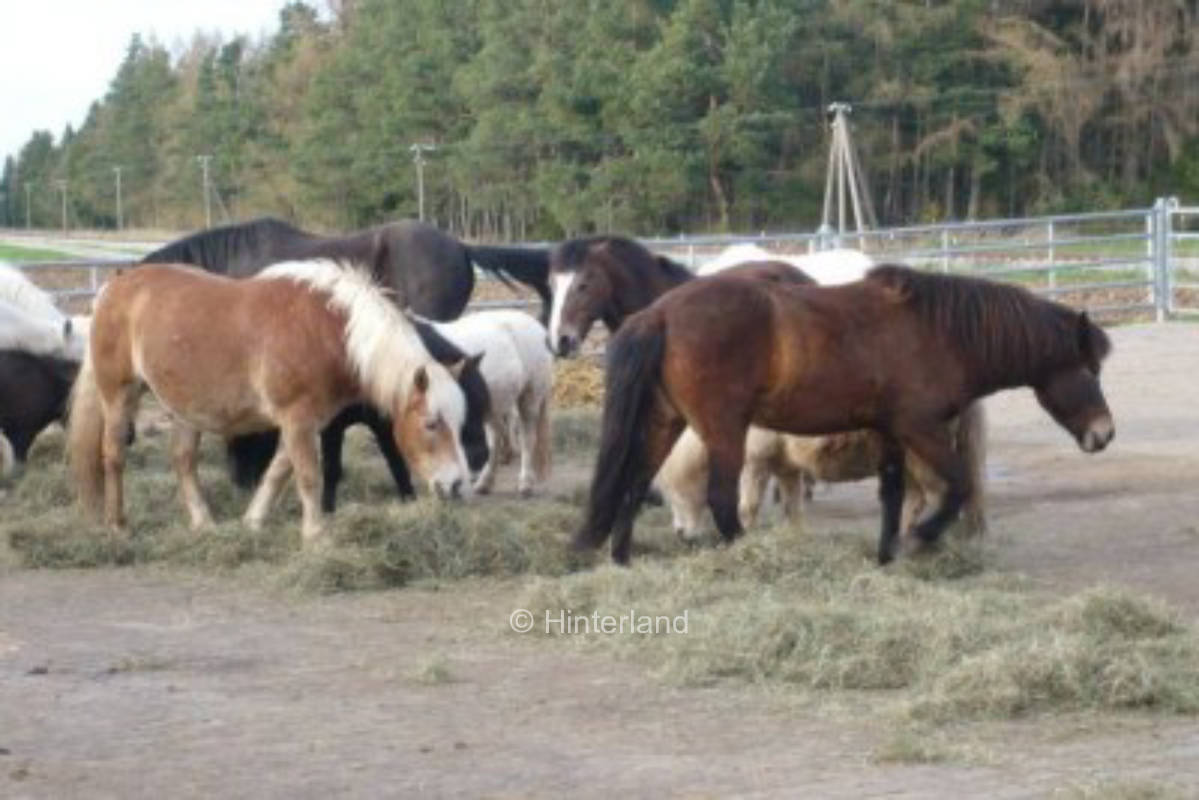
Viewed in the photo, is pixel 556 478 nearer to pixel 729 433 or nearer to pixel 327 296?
pixel 327 296

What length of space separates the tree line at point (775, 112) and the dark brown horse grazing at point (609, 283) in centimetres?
3859

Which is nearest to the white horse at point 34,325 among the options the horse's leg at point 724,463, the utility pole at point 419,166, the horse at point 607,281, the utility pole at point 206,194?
the horse at point 607,281

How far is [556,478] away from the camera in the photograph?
14.1m

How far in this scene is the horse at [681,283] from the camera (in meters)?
10.5

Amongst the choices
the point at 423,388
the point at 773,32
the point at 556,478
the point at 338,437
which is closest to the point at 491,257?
the point at 556,478

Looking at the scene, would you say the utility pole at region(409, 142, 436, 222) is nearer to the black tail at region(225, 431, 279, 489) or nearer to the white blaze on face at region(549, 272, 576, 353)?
the white blaze on face at region(549, 272, 576, 353)

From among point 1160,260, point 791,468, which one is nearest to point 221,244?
point 791,468

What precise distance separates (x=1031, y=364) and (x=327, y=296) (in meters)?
3.38

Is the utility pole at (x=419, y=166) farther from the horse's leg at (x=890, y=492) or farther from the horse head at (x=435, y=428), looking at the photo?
the horse's leg at (x=890, y=492)

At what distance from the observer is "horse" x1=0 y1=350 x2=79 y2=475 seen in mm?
13477

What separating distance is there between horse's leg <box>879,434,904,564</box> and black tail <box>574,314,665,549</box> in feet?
3.73

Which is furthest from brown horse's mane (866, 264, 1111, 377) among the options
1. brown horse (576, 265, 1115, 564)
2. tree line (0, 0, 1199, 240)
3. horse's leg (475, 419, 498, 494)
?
tree line (0, 0, 1199, 240)

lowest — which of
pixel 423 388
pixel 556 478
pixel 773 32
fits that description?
pixel 556 478

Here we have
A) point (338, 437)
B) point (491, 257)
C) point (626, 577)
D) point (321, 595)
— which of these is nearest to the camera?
point (626, 577)
